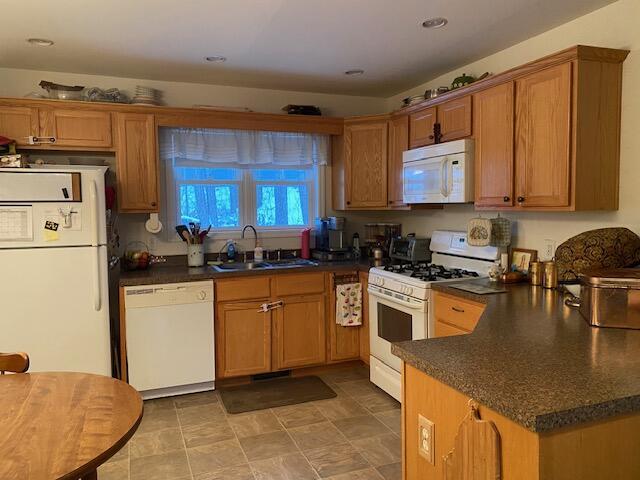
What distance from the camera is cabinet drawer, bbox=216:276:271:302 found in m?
3.66

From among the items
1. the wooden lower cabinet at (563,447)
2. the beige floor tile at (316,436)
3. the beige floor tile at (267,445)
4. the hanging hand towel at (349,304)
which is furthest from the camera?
the hanging hand towel at (349,304)

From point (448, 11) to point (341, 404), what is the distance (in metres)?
2.59

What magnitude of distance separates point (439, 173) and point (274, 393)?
2010 millimetres

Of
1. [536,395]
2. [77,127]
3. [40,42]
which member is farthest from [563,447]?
[77,127]

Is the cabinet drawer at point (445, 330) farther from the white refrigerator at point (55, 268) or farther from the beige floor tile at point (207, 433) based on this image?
the white refrigerator at point (55, 268)

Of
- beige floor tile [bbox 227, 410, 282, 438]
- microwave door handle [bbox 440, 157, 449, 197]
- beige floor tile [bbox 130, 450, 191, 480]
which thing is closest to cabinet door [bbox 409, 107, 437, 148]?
microwave door handle [bbox 440, 157, 449, 197]

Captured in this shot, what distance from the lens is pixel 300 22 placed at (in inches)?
112

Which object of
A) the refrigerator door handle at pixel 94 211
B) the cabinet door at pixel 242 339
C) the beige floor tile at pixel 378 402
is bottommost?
the beige floor tile at pixel 378 402

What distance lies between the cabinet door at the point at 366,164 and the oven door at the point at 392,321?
3.10 feet

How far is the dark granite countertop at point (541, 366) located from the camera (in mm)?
1143

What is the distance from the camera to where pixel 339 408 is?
11.1ft

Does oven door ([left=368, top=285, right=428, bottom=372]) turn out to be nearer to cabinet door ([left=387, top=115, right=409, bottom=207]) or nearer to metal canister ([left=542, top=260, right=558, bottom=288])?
metal canister ([left=542, top=260, right=558, bottom=288])

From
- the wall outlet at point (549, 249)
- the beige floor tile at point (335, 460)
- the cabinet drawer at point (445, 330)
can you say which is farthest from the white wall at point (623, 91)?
the beige floor tile at point (335, 460)

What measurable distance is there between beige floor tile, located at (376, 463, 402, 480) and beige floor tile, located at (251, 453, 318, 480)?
0.35m
